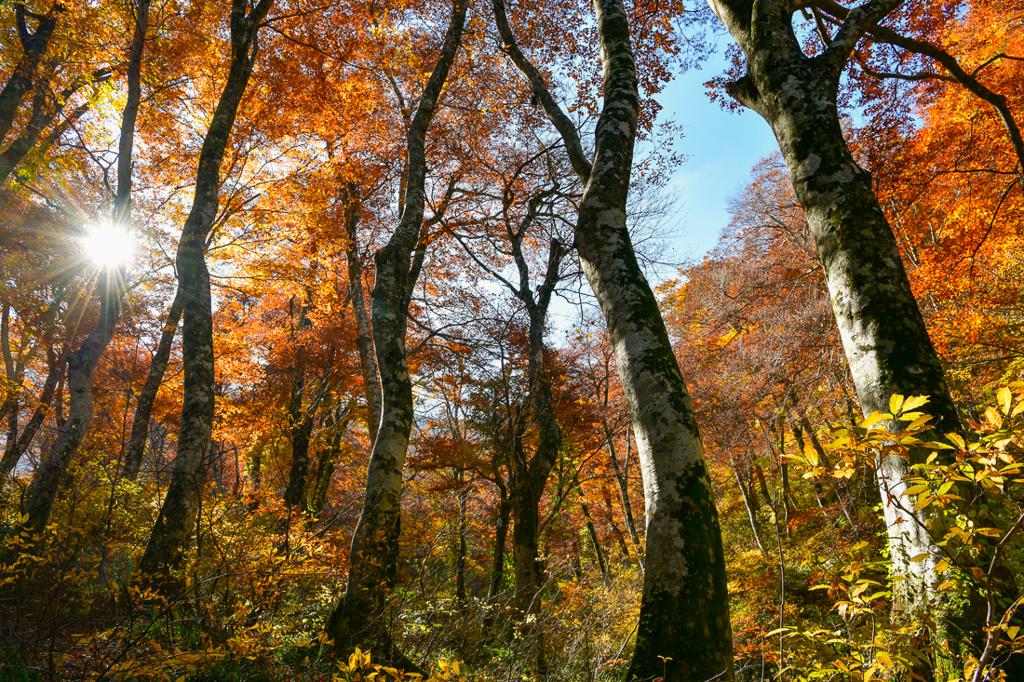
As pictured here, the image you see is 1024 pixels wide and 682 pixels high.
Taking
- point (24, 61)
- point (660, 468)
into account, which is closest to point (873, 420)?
point (660, 468)

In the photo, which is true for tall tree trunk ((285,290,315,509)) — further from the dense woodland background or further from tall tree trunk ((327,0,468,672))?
tall tree trunk ((327,0,468,672))

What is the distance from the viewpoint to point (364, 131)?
9.43m

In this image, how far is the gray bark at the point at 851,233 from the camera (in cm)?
191

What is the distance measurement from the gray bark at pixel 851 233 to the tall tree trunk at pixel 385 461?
3.50 metres

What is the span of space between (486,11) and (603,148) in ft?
21.0

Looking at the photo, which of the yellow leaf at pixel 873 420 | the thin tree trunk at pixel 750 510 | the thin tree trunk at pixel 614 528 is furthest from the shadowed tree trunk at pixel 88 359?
the thin tree trunk at pixel 614 528

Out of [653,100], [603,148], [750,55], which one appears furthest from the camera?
[653,100]

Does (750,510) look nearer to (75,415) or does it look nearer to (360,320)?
(360,320)

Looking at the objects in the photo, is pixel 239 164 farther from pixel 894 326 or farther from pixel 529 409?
pixel 894 326

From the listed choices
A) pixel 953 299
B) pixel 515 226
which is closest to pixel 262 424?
pixel 515 226

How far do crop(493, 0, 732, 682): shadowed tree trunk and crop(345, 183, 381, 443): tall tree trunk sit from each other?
5.19 m

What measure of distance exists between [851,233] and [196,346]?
614 cm

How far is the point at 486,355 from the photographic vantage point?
9078 millimetres

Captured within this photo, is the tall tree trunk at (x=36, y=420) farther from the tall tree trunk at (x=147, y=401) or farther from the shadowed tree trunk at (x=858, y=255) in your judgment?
the shadowed tree trunk at (x=858, y=255)
